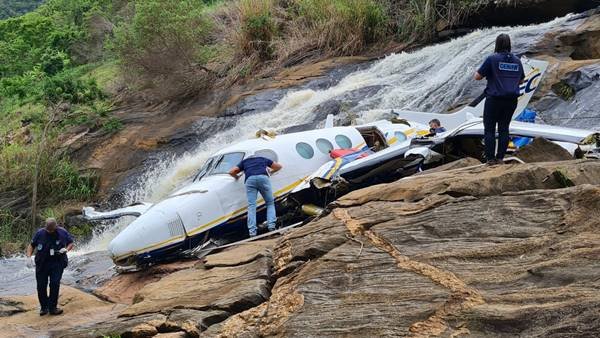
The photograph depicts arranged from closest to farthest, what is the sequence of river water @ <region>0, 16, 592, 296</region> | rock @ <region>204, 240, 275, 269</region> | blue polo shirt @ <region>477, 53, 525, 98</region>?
rock @ <region>204, 240, 275, 269</region> → blue polo shirt @ <region>477, 53, 525, 98</region> → river water @ <region>0, 16, 592, 296</region>

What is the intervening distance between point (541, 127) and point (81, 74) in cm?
3473

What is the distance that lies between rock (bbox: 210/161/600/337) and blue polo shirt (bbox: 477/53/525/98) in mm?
1433

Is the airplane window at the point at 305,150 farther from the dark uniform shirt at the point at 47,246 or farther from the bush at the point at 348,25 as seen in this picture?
the bush at the point at 348,25

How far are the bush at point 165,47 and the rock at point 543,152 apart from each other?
20.0 meters

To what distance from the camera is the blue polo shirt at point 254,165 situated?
1298cm

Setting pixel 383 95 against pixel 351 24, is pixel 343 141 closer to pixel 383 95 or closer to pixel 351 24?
pixel 383 95

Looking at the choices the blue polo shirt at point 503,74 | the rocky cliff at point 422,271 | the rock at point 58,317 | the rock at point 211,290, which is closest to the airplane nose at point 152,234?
the rock at point 58,317

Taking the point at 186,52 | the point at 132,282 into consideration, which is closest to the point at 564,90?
the point at 132,282

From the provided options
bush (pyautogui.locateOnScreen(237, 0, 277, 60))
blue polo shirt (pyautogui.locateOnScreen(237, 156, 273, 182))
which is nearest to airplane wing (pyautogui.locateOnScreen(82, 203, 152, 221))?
blue polo shirt (pyautogui.locateOnScreen(237, 156, 273, 182))

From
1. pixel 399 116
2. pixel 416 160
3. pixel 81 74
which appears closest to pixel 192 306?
pixel 416 160

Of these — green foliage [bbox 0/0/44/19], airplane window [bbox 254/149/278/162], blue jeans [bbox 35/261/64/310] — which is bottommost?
blue jeans [bbox 35/261/64/310]

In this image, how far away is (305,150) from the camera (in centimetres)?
1434

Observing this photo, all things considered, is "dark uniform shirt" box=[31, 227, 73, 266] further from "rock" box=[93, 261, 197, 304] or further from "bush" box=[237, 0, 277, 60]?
"bush" box=[237, 0, 277, 60]

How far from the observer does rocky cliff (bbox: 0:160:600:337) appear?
5.88m
